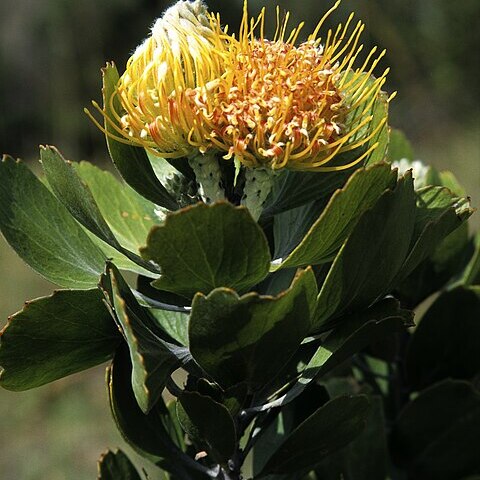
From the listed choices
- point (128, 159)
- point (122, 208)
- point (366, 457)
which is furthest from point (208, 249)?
point (366, 457)

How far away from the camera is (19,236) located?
945 mm

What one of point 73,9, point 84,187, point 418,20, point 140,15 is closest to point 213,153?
point 84,187

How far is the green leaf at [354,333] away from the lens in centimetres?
85

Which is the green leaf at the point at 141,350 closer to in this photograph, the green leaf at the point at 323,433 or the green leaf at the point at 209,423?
the green leaf at the point at 209,423

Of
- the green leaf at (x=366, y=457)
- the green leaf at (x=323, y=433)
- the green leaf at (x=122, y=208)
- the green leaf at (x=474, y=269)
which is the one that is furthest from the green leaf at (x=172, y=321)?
the green leaf at (x=474, y=269)

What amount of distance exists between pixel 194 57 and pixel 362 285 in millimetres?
310

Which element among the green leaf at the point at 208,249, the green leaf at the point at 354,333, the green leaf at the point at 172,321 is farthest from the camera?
the green leaf at the point at 172,321

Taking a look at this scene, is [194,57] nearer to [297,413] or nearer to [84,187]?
[84,187]

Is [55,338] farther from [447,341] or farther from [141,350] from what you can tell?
[447,341]

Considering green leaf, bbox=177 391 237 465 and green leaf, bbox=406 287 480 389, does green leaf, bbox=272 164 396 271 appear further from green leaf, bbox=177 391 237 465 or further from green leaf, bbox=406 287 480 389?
green leaf, bbox=406 287 480 389

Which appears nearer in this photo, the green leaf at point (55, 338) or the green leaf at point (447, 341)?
the green leaf at point (55, 338)

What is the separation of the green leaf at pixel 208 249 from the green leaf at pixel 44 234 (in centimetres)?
16

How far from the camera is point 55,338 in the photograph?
895 millimetres

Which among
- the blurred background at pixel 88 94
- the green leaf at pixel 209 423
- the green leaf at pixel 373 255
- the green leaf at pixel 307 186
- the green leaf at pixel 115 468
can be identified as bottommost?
the green leaf at pixel 209 423
